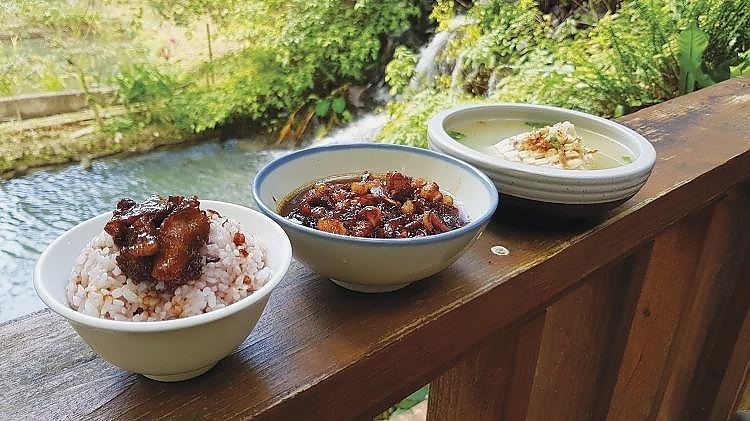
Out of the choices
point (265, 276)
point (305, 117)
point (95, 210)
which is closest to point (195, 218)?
point (265, 276)

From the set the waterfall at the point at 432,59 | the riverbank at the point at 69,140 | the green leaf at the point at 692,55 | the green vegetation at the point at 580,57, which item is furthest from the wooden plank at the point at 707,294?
the riverbank at the point at 69,140

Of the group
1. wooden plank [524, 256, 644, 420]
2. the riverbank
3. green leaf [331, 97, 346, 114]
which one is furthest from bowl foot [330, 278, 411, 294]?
green leaf [331, 97, 346, 114]

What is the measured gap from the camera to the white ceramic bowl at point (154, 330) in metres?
0.45

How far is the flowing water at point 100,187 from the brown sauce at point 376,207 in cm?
344

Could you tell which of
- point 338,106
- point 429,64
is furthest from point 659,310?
point 338,106

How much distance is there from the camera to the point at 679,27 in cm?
305

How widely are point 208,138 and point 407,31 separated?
216cm

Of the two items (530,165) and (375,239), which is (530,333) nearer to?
(530,165)

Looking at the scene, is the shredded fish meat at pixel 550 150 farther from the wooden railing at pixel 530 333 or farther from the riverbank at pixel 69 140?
the riverbank at pixel 69 140

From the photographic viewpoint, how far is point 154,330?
17.6 inches

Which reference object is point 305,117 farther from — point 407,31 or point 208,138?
point 407,31

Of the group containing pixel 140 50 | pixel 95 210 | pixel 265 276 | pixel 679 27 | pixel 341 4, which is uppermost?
pixel 265 276

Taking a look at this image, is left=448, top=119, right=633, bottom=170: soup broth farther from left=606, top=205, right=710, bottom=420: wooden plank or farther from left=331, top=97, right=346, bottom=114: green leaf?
left=331, top=97, right=346, bottom=114: green leaf

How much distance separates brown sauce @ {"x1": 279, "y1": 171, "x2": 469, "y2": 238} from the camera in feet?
2.12
